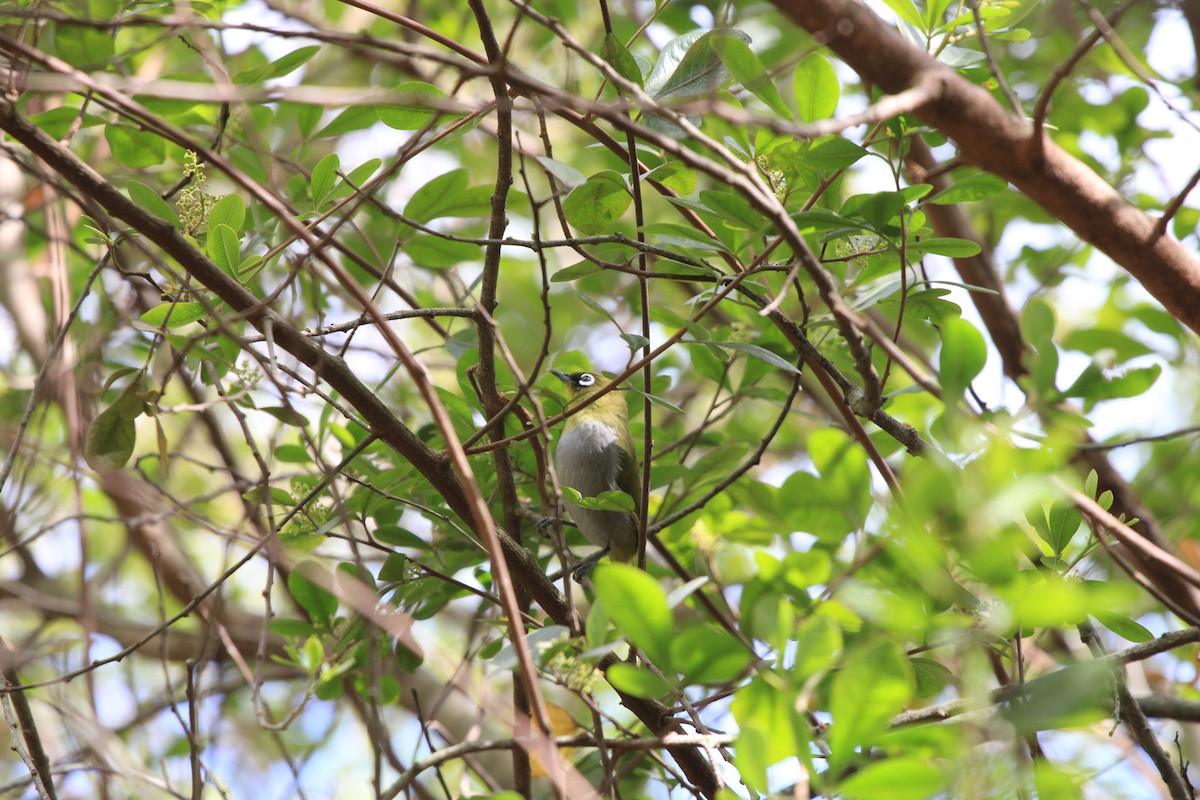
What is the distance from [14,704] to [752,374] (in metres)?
1.80

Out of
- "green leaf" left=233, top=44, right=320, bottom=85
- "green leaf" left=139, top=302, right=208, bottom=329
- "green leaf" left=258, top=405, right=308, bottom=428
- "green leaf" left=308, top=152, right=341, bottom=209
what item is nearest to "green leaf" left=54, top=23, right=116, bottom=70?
"green leaf" left=233, top=44, right=320, bottom=85

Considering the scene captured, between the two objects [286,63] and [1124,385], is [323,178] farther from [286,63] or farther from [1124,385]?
[1124,385]

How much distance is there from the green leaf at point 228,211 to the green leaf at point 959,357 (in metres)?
1.32

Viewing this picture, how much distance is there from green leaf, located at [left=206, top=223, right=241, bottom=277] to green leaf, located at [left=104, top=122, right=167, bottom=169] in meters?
0.77

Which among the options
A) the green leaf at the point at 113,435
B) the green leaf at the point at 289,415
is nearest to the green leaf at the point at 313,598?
the green leaf at the point at 289,415

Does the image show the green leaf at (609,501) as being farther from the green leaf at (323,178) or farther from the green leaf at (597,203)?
the green leaf at (323,178)

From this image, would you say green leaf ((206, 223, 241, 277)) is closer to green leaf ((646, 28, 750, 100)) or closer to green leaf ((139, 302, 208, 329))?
green leaf ((139, 302, 208, 329))

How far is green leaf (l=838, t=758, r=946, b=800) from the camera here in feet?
2.98

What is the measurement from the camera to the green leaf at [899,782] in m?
0.91

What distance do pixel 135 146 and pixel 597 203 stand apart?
126 cm

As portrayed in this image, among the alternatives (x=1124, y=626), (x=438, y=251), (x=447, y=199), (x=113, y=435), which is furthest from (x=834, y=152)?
(x=113, y=435)

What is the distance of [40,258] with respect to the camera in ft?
13.4

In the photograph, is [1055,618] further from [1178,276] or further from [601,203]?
[601,203]

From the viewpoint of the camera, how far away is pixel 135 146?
2.39m
